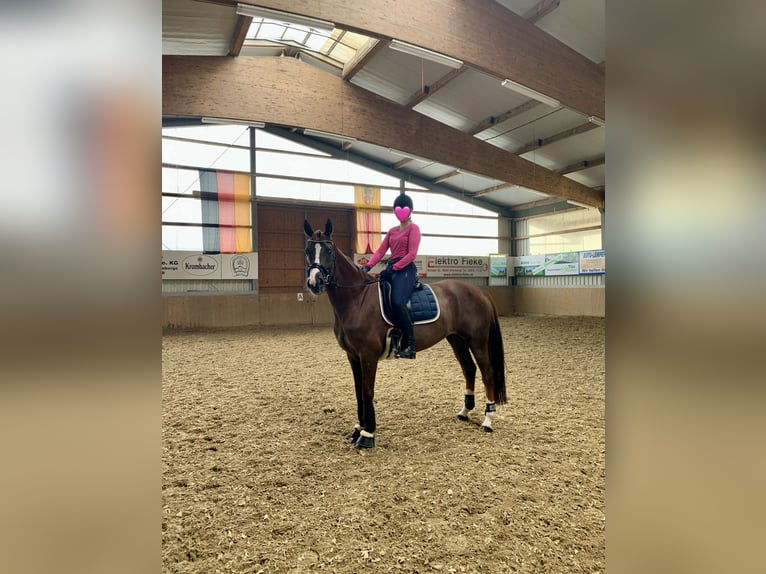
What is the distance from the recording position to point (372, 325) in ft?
9.38

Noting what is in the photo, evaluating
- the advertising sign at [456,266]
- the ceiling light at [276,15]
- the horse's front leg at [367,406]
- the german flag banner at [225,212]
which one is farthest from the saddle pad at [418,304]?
the advertising sign at [456,266]

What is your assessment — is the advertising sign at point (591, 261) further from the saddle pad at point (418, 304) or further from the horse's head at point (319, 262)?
the horse's head at point (319, 262)

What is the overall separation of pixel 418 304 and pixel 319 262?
2.72 ft

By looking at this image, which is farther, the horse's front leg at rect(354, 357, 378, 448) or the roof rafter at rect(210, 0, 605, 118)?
the roof rafter at rect(210, 0, 605, 118)

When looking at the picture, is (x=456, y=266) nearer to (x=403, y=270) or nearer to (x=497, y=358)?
(x=497, y=358)

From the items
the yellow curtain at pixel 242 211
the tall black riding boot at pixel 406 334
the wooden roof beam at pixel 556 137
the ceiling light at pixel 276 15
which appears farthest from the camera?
the yellow curtain at pixel 242 211

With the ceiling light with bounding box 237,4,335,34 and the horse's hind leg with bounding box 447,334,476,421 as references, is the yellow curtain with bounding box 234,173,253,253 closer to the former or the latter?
the ceiling light with bounding box 237,4,335,34

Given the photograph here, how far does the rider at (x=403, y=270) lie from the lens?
9.64 feet

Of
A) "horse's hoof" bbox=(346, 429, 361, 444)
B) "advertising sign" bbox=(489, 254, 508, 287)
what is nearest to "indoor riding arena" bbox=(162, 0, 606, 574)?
"horse's hoof" bbox=(346, 429, 361, 444)

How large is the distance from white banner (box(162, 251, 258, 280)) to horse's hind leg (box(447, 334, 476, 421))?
28.7 ft

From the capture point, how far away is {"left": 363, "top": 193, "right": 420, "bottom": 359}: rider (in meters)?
2.94

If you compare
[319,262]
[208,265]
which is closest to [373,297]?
[319,262]

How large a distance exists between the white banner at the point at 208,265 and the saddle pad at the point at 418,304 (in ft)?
28.3
